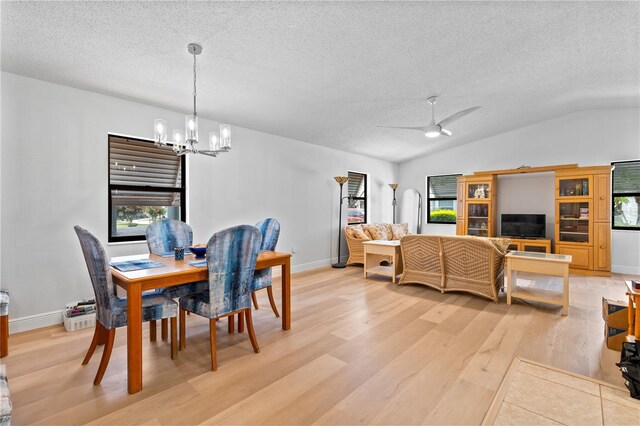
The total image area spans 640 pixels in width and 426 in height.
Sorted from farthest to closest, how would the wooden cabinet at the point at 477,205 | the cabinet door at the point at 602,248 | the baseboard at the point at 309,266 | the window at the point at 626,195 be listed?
the wooden cabinet at the point at 477,205
the window at the point at 626,195
the cabinet door at the point at 602,248
the baseboard at the point at 309,266

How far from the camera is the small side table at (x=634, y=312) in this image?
238 cm

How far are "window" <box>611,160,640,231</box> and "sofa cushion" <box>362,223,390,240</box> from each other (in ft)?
13.9

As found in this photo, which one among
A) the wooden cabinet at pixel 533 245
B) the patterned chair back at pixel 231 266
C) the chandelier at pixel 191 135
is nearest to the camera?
the patterned chair back at pixel 231 266

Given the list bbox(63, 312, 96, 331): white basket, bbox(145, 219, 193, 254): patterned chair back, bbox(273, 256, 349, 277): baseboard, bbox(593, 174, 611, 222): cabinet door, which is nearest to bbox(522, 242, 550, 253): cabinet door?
bbox(593, 174, 611, 222): cabinet door

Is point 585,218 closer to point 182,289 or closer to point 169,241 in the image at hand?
point 182,289

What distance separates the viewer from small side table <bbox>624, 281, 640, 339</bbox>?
238cm

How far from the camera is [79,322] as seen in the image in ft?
9.86

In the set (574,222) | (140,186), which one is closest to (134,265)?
(140,186)

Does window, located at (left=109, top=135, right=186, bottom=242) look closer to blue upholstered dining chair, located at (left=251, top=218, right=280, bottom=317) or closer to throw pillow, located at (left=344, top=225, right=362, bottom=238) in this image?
blue upholstered dining chair, located at (left=251, top=218, right=280, bottom=317)

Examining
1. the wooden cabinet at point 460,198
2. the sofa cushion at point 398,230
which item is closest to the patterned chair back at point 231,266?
the sofa cushion at point 398,230

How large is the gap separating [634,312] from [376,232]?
4.25 meters

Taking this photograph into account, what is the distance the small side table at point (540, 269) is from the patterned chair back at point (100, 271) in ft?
13.5

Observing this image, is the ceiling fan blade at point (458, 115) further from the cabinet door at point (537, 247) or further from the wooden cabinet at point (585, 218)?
the cabinet door at point (537, 247)

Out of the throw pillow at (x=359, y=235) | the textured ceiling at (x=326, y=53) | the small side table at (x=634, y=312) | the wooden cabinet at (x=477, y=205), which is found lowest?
the small side table at (x=634, y=312)
